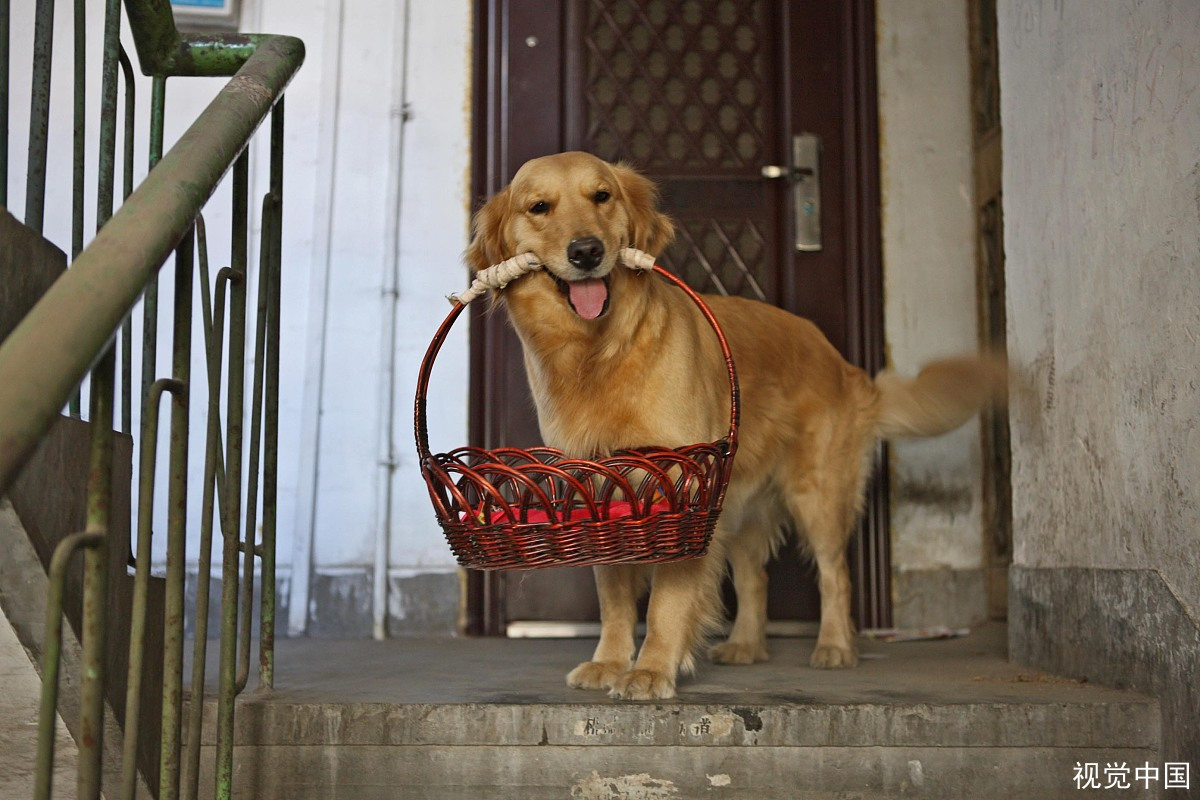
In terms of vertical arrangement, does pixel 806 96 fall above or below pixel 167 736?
above

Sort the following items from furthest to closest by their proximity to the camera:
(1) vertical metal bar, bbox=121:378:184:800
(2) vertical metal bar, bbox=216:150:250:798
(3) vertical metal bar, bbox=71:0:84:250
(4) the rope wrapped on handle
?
(4) the rope wrapped on handle < (3) vertical metal bar, bbox=71:0:84:250 < (2) vertical metal bar, bbox=216:150:250:798 < (1) vertical metal bar, bbox=121:378:184:800

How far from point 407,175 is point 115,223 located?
261cm

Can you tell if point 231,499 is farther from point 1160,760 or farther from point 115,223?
point 1160,760

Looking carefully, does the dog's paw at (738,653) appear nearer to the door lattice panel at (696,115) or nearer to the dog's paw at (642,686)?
the dog's paw at (642,686)

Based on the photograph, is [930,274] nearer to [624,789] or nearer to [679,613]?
[679,613]

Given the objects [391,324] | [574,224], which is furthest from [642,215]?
[391,324]

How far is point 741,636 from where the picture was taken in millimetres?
2846

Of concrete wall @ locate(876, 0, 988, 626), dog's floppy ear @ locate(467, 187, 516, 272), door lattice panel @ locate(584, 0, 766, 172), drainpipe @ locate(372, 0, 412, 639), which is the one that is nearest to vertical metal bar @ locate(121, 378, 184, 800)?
dog's floppy ear @ locate(467, 187, 516, 272)

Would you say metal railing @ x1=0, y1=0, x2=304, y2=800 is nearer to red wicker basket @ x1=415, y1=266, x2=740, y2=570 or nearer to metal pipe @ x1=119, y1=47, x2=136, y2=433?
metal pipe @ x1=119, y1=47, x2=136, y2=433

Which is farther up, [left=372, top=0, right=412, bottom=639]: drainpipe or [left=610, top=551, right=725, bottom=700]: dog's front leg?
[left=372, top=0, right=412, bottom=639]: drainpipe

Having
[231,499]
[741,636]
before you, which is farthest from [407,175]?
[231,499]

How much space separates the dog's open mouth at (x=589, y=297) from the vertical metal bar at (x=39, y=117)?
0.90 m

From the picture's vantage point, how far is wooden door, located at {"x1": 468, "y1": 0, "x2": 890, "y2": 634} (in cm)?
358

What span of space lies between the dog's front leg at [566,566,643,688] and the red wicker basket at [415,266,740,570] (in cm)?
39
